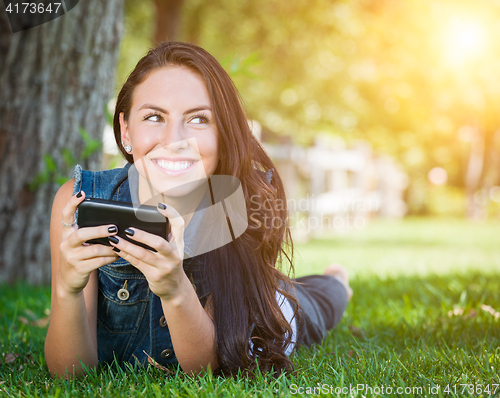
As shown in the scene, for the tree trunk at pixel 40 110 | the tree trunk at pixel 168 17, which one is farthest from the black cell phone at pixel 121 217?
the tree trunk at pixel 168 17

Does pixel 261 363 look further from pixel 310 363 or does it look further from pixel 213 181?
pixel 213 181

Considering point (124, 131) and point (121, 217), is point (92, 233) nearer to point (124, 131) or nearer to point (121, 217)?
point (121, 217)

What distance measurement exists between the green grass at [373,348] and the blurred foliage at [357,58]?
17.1 ft

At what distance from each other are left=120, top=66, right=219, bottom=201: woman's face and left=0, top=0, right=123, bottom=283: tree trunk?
1.91 metres

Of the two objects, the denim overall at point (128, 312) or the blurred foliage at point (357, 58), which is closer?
the denim overall at point (128, 312)

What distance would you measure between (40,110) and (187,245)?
2.24 metres

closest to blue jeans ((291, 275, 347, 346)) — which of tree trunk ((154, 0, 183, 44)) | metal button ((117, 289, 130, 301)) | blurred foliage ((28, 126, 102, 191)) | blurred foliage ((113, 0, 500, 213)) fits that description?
metal button ((117, 289, 130, 301))

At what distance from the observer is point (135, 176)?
6.57 feet

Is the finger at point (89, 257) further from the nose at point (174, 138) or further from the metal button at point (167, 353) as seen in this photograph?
the metal button at point (167, 353)

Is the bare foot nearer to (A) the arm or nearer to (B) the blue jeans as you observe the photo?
(B) the blue jeans

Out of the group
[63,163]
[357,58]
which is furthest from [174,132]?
[357,58]

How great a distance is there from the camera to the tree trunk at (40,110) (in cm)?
349

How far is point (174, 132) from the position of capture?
1754 millimetres

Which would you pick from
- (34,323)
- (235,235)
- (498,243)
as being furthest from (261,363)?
(498,243)
